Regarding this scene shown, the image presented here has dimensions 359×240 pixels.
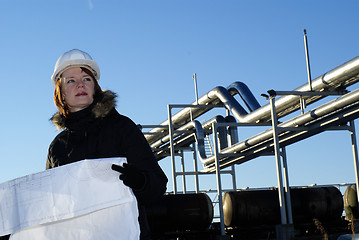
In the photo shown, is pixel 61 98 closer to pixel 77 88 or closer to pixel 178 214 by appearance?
pixel 77 88

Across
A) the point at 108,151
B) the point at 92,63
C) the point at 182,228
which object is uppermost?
the point at 92,63

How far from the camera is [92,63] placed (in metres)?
3.07

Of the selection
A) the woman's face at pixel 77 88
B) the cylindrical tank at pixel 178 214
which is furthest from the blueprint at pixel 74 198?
the cylindrical tank at pixel 178 214

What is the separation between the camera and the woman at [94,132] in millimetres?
2553

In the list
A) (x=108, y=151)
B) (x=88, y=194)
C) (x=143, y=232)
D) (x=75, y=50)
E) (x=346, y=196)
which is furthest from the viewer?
(x=346, y=196)

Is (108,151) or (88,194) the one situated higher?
(108,151)

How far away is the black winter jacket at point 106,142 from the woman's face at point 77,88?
7 cm

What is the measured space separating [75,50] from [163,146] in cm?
2345

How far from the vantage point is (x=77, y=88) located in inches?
118

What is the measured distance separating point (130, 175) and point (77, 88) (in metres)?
0.81

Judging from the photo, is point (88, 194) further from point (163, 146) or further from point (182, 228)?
point (163, 146)

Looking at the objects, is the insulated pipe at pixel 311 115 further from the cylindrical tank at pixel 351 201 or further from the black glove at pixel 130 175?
the black glove at pixel 130 175

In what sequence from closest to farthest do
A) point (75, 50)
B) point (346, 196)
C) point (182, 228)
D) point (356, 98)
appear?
point (75, 50) < point (356, 98) < point (182, 228) < point (346, 196)

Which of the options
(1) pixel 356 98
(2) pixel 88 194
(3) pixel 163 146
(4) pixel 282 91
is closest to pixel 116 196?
(2) pixel 88 194
